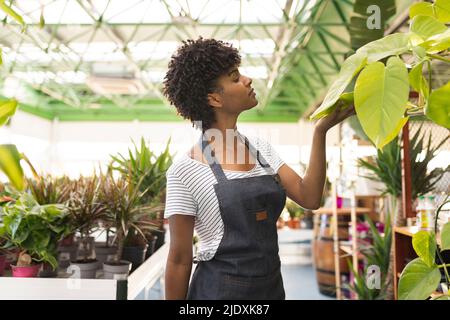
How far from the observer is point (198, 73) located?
91 cm

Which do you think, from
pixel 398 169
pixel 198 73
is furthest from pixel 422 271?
pixel 398 169

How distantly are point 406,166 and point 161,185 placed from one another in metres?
1.66

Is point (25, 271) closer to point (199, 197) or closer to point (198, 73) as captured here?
point (199, 197)

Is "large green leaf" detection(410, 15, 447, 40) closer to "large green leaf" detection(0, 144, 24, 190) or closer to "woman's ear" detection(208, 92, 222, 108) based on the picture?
"woman's ear" detection(208, 92, 222, 108)

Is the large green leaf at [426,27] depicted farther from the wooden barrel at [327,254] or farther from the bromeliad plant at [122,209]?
the wooden barrel at [327,254]

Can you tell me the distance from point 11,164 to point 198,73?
450 millimetres

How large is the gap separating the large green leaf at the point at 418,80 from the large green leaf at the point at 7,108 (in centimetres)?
71

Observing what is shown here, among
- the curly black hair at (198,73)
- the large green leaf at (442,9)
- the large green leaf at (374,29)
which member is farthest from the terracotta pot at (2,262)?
the large green leaf at (374,29)

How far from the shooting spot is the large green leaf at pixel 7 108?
73cm

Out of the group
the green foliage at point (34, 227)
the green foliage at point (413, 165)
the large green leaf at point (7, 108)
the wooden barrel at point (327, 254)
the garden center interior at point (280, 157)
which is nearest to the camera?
the garden center interior at point (280, 157)

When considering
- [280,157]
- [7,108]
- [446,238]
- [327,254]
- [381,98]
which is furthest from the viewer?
[327,254]

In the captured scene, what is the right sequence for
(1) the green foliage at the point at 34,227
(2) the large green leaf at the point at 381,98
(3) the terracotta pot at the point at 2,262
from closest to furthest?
(2) the large green leaf at the point at 381,98, (1) the green foliage at the point at 34,227, (3) the terracotta pot at the point at 2,262
